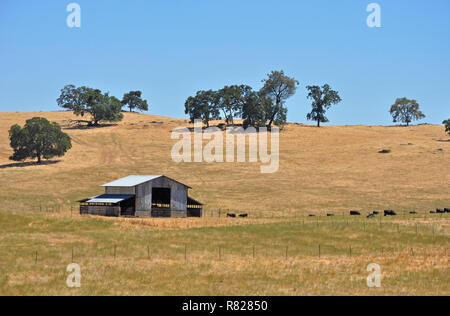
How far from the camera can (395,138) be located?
128375 millimetres

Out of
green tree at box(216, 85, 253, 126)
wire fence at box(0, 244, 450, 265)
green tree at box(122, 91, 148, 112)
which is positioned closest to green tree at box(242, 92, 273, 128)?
green tree at box(216, 85, 253, 126)

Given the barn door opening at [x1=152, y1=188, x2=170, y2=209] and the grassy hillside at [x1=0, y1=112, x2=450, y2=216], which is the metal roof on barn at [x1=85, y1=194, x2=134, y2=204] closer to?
the barn door opening at [x1=152, y1=188, x2=170, y2=209]

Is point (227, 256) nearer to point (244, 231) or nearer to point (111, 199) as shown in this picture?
point (244, 231)

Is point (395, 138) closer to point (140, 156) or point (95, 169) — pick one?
point (140, 156)

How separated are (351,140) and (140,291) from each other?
358ft

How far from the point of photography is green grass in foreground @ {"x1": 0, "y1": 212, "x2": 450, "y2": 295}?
27359mm

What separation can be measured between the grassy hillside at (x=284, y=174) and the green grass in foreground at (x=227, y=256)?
52.0 ft

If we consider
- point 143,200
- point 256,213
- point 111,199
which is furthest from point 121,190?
point 256,213

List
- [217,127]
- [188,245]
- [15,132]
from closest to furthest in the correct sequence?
[188,245]
[15,132]
[217,127]

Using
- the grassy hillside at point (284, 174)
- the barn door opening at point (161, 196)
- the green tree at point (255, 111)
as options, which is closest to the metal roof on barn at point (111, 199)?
the barn door opening at point (161, 196)

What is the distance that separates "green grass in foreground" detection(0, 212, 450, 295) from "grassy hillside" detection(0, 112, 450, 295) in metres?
0.11

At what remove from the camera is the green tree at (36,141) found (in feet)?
323
